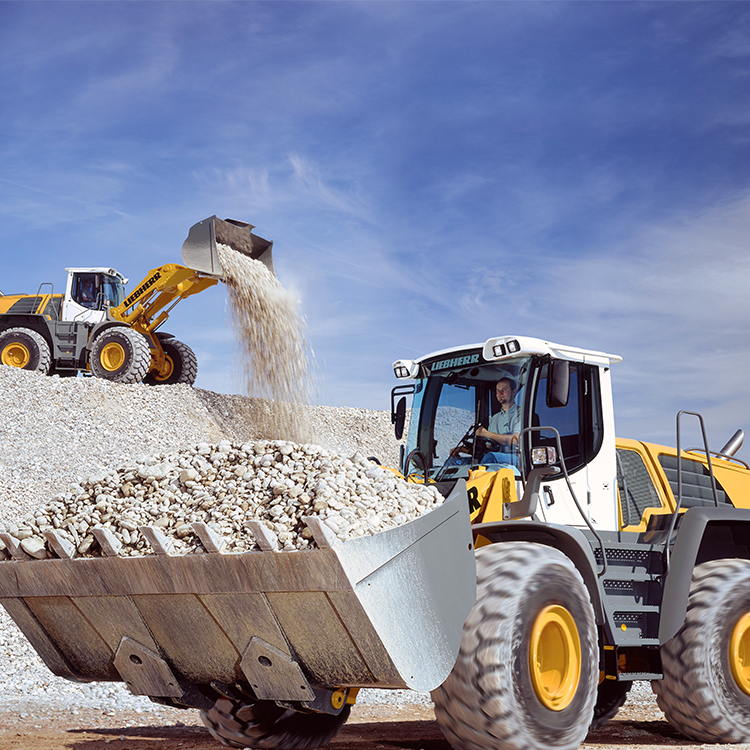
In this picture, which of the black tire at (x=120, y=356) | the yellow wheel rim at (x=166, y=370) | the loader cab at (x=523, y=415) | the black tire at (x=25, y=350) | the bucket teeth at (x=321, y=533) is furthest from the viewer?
the yellow wheel rim at (x=166, y=370)

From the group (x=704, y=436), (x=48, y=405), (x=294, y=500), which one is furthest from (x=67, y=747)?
(x=48, y=405)

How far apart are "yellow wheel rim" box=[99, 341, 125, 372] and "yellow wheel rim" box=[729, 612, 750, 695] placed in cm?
1824

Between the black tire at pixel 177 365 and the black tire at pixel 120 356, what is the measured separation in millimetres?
1356

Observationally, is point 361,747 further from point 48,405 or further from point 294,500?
point 48,405

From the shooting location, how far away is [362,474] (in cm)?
420

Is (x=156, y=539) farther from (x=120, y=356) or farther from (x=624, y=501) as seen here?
(x=120, y=356)

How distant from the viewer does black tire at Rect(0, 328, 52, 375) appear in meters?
22.2

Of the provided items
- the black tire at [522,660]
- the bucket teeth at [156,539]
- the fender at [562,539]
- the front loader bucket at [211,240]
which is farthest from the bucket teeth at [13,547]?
the front loader bucket at [211,240]

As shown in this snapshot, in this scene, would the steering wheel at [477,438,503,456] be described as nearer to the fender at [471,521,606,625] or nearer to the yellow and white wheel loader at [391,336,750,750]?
the yellow and white wheel loader at [391,336,750,750]

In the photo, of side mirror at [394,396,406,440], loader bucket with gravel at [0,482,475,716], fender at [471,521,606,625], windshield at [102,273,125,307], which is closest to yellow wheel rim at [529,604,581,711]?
fender at [471,521,606,625]

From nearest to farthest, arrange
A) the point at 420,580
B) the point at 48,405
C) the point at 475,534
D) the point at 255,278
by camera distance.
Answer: the point at 420,580 < the point at 475,534 < the point at 255,278 < the point at 48,405

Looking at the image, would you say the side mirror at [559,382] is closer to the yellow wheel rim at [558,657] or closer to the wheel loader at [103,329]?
the yellow wheel rim at [558,657]

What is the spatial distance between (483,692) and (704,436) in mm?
3061

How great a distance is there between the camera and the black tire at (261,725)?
195 inches
